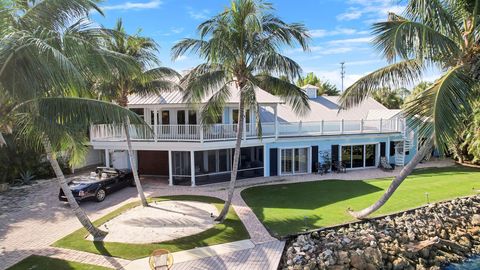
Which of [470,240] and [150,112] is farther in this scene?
[150,112]

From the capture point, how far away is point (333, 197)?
683 inches

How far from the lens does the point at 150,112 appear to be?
22.4 m

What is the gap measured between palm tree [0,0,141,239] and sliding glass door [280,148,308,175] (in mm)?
14314

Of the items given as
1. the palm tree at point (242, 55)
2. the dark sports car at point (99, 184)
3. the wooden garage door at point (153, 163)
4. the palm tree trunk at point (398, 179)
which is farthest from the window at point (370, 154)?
the dark sports car at point (99, 184)

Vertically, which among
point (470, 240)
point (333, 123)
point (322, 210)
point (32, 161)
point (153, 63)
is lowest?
point (470, 240)

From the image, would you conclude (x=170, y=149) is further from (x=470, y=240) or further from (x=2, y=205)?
(x=470, y=240)

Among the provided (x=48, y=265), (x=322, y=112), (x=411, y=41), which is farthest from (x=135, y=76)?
(x=322, y=112)

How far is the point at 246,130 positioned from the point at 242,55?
29.4 feet

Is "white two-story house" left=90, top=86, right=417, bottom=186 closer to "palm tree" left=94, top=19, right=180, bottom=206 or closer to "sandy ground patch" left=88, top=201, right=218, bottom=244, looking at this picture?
"palm tree" left=94, top=19, right=180, bottom=206

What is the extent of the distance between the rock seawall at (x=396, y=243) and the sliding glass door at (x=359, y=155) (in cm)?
971

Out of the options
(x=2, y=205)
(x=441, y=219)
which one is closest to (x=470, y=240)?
(x=441, y=219)

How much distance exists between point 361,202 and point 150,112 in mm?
14772

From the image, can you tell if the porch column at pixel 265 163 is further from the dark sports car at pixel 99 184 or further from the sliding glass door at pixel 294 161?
the dark sports car at pixel 99 184

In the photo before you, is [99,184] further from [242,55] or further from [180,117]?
[242,55]
